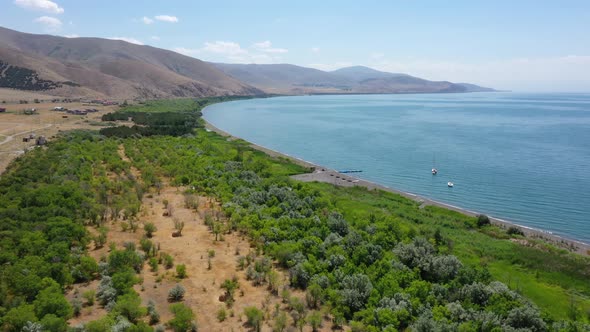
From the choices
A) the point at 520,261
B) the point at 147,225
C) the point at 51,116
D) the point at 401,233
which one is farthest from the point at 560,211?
the point at 51,116

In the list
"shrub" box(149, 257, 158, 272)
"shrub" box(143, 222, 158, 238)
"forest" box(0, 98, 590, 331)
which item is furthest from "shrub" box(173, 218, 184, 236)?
"shrub" box(149, 257, 158, 272)

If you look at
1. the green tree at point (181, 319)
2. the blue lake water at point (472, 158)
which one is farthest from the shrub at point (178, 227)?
the blue lake water at point (472, 158)

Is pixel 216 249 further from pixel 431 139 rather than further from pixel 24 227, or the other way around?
pixel 431 139

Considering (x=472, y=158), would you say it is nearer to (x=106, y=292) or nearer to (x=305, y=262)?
(x=305, y=262)

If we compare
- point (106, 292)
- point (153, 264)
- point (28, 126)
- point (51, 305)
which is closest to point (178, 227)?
point (153, 264)

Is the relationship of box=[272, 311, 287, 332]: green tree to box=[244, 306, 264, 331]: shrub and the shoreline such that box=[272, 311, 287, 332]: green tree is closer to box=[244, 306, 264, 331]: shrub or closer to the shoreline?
box=[244, 306, 264, 331]: shrub
